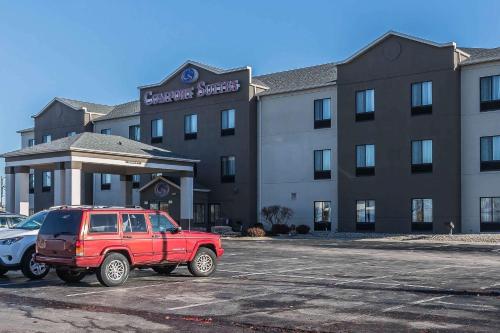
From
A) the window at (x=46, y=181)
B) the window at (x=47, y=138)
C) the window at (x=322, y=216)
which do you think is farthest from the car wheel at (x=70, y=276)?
the window at (x=47, y=138)

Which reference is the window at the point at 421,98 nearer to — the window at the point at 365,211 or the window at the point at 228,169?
the window at the point at 365,211

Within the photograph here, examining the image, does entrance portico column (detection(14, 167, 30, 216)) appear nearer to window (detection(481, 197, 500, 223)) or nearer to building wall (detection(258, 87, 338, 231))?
building wall (detection(258, 87, 338, 231))

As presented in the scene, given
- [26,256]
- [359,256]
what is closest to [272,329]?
[26,256]

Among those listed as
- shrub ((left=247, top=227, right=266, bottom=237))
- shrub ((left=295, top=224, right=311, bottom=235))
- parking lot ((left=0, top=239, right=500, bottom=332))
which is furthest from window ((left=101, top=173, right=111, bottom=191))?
parking lot ((left=0, top=239, right=500, bottom=332))

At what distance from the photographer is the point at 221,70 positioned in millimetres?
49750

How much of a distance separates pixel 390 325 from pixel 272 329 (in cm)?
184

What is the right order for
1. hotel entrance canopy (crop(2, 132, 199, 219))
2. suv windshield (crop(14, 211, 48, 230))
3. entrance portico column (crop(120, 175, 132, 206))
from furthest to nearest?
entrance portico column (crop(120, 175, 132, 206)) < hotel entrance canopy (crop(2, 132, 199, 219)) < suv windshield (crop(14, 211, 48, 230))

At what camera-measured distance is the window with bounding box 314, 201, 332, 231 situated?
44094 millimetres

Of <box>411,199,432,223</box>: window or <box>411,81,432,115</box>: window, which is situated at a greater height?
<box>411,81,432,115</box>: window

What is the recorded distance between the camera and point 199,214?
4966 centimetres

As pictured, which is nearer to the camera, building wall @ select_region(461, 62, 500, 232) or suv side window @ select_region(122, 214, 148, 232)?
suv side window @ select_region(122, 214, 148, 232)

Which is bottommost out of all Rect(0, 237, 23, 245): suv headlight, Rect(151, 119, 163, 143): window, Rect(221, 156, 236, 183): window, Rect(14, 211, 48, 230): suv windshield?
Rect(0, 237, 23, 245): suv headlight

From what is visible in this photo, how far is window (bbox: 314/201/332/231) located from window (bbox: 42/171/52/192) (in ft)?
98.1

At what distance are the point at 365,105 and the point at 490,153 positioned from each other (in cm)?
847
